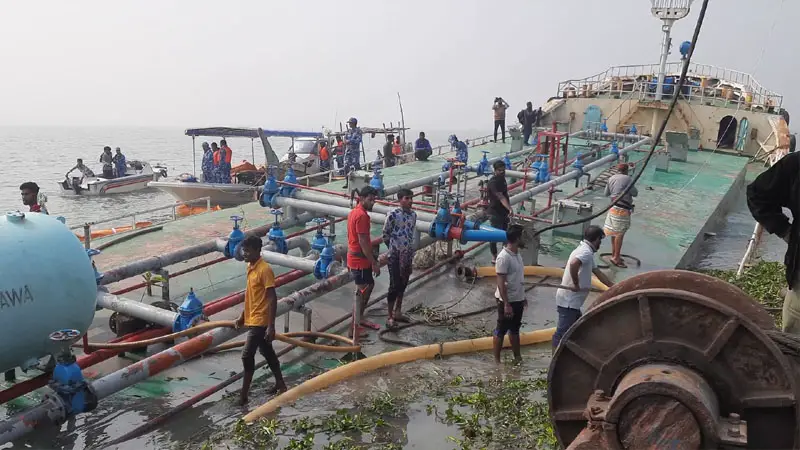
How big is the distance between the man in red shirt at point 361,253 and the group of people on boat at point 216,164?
1654 cm

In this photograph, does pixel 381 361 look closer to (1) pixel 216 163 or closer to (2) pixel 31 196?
(2) pixel 31 196

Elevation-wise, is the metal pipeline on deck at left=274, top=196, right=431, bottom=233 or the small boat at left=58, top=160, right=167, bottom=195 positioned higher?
the metal pipeline on deck at left=274, top=196, right=431, bottom=233

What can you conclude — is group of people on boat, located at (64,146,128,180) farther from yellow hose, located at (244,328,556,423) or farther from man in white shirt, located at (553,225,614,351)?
man in white shirt, located at (553,225,614,351)

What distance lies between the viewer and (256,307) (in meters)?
6.09

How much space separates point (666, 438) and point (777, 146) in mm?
24518

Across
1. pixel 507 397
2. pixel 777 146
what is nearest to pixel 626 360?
pixel 507 397

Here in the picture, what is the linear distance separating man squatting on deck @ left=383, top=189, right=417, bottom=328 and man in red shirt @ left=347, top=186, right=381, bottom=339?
0.30 m

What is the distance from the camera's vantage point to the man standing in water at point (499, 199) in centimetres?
1003

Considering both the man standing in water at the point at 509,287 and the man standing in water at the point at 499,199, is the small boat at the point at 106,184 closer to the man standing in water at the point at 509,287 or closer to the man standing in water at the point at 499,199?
the man standing in water at the point at 499,199

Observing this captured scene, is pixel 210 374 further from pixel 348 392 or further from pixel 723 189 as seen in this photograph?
pixel 723 189

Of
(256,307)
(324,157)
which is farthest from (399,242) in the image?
(324,157)

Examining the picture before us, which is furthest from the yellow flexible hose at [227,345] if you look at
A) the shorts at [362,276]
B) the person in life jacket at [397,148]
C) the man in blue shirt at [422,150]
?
the person in life jacket at [397,148]

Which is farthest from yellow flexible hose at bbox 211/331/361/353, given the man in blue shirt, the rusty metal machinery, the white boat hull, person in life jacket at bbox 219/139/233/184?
person in life jacket at bbox 219/139/233/184

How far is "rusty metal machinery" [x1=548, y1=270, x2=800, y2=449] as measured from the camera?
297 cm
